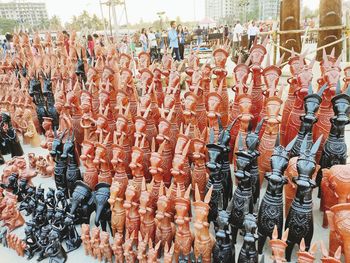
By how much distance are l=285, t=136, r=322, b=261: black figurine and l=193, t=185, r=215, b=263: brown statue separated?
0.49m

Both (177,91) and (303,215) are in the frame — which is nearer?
(303,215)

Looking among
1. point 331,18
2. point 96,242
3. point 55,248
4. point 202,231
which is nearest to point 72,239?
point 55,248

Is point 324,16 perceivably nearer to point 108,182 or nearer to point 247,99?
point 247,99

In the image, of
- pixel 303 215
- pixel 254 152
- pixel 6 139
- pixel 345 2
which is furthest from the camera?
pixel 345 2

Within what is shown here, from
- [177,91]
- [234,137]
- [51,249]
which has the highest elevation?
[177,91]

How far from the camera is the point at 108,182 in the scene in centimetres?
244

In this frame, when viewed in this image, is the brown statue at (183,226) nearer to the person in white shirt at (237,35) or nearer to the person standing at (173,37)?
the person standing at (173,37)

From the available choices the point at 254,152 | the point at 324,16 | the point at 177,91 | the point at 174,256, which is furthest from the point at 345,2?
the point at 174,256

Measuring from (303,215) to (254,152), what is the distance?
1.50ft

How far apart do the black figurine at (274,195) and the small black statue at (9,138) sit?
331 cm

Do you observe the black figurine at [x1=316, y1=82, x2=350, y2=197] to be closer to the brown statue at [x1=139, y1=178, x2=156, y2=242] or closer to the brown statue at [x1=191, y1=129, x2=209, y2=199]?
the brown statue at [x1=191, y1=129, x2=209, y2=199]

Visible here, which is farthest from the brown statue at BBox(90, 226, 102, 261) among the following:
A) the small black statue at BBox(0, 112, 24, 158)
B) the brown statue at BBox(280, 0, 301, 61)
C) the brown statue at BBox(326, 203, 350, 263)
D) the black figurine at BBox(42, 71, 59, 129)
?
the brown statue at BBox(280, 0, 301, 61)

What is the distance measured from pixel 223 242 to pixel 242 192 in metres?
0.33

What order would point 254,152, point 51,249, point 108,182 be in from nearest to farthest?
point 254,152
point 51,249
point 108,182
